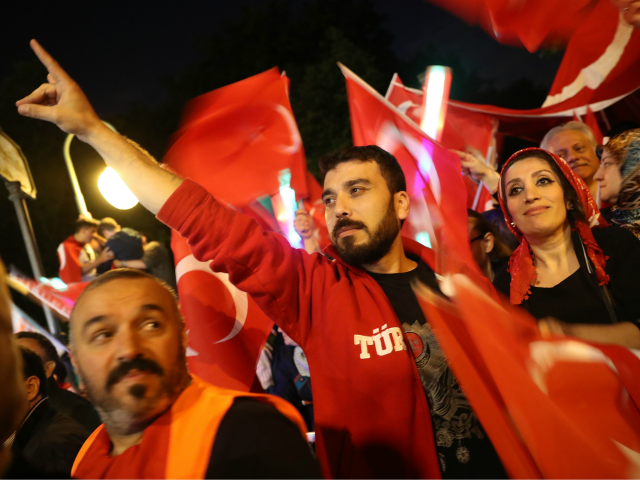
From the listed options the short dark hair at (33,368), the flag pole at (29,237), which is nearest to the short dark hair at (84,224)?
the flag pole at (29,237)

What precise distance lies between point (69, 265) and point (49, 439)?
5092mm

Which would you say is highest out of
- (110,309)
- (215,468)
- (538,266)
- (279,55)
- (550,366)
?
(279,55)

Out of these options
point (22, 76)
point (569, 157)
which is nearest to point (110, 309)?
point (569, 157)

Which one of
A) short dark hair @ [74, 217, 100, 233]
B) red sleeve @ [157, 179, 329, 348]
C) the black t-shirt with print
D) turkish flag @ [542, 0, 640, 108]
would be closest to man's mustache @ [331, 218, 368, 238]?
red sleeve @ [157, 179, 329, 348]

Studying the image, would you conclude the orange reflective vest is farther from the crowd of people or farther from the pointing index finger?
the pointing index finger

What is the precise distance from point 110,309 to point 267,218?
7.85 ft

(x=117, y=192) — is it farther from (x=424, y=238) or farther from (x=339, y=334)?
(x=339, y=334)

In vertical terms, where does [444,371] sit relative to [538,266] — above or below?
below

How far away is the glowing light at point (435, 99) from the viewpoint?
13.1 feet

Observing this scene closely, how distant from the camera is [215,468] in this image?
1.27 meters

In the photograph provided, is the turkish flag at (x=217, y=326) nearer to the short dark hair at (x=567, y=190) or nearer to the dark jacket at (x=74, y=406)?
the dark jacket at (x=74, y=406)

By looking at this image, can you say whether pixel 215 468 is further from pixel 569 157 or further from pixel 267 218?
pixel 569 157

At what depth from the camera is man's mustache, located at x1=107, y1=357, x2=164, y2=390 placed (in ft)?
4.99

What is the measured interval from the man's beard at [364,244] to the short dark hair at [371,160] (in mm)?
235
